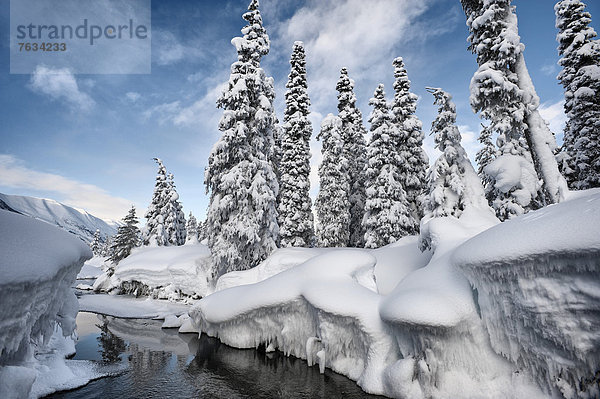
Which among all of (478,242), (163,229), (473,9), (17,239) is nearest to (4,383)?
(17,239)

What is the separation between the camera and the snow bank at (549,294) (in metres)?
4.23

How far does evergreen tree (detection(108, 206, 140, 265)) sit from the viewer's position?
33.2m

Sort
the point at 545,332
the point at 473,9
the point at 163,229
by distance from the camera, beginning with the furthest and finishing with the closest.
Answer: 1. the point at 163,229
2. the point at 473,9
3. the point at 545,332

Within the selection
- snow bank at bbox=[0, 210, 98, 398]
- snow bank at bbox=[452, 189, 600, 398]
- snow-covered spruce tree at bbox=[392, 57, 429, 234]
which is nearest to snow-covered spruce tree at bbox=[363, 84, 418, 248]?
snow-covered spruce tree at bbox=[392, 57, 429, 234]

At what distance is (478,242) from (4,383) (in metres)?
9.03

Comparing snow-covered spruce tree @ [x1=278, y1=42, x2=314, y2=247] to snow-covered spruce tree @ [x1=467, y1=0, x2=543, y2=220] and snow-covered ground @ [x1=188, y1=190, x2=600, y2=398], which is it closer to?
snow-covered ground @ [x1=188, y1=190, x2=600, y2=398]

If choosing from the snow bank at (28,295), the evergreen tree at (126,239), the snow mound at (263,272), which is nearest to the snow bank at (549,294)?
the snow bank at (28,295)

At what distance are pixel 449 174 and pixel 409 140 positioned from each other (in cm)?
848

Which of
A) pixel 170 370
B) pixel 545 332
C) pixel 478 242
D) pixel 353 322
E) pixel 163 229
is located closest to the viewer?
pixel 545 332

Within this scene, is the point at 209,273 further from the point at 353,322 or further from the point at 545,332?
the point at 545,332

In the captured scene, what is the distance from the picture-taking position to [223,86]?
1808 cm

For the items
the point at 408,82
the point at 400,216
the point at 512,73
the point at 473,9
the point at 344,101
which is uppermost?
the point at 344,101

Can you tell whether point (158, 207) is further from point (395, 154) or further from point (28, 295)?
point (28, 295)

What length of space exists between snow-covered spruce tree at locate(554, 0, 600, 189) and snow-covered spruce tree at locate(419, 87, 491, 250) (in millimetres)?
7767
